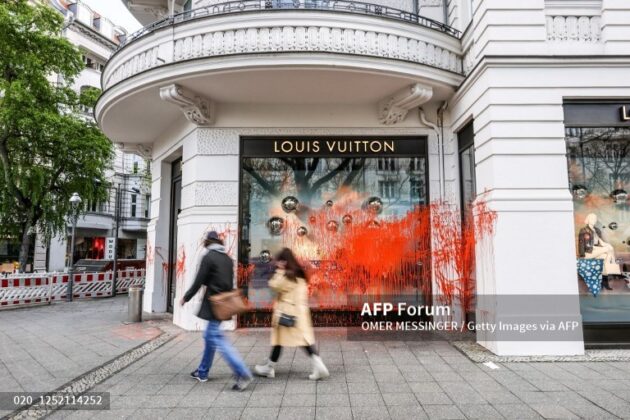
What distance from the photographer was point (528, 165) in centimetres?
636

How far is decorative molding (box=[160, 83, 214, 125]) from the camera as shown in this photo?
7.54 m

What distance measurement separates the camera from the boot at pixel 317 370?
4887 mm

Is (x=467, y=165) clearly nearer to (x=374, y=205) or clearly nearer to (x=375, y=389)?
(x=374, y=205)

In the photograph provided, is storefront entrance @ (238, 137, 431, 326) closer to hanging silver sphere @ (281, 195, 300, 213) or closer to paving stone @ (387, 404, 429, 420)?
hanging silver sphere @ (281, 195, 300, 213)

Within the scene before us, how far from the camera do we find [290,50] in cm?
684

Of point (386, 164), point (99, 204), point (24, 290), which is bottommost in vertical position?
point (24, 290)

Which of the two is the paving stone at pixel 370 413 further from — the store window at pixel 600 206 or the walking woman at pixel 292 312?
the store window at pixel 600 206

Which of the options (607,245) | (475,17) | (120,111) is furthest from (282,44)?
(607,245)

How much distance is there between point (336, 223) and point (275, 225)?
129cm

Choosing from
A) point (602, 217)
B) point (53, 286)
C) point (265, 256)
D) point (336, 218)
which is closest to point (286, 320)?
point (265, 256)

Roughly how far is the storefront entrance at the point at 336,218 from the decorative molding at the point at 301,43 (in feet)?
5.98

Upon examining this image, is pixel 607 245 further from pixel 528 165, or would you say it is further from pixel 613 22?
pixel 613 22

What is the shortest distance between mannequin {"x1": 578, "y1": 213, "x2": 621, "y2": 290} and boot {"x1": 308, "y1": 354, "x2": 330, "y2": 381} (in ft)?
15.9

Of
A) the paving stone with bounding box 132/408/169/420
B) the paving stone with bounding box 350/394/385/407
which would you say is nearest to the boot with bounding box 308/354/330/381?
the paving stone with bounding box 350/394/385/407
